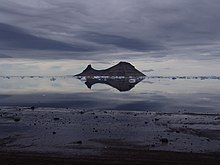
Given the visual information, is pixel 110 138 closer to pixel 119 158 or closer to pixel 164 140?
pixel 164 140

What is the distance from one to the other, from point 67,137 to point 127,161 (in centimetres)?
758

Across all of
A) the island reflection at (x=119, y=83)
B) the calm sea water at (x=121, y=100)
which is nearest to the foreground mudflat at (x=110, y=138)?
the calm sea water at (x=121, y=100)

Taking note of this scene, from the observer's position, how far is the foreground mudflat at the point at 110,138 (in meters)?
16.7

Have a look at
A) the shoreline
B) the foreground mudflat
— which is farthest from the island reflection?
the shoreline

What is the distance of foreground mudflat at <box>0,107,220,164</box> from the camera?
16.7 metres

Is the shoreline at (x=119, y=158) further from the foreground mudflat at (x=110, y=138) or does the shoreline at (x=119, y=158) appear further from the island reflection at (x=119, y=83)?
the island reflection at (x=119, y=83)

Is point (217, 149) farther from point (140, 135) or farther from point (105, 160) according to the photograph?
point (105, 160)

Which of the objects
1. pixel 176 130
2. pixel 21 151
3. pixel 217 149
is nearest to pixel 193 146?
pixel 217 149

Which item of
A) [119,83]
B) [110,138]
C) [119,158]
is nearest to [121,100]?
[110,138]

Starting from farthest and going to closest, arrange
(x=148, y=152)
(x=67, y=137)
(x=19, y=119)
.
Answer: (x=19, y=119), (x=67, y=137), (x=148, y=152)

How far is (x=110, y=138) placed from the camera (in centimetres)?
2175

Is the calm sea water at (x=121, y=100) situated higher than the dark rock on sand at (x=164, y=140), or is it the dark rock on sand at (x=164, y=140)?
the calm sea water at (x=121, y=100)

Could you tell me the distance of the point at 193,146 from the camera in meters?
19.6

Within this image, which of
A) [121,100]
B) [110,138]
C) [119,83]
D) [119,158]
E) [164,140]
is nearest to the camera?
[119,158]
